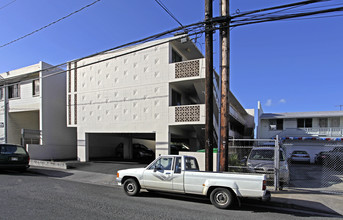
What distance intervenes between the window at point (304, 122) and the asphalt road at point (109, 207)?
21095 millimetres

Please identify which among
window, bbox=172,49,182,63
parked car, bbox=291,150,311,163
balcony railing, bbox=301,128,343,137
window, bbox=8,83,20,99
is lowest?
parked car, bbox=291,150,311,163

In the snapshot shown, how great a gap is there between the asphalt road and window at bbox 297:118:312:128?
21.1 m

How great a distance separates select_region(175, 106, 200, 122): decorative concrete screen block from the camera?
12359 millimetres

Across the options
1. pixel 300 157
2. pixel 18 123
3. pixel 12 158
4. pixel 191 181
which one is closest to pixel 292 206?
pixel 191 181

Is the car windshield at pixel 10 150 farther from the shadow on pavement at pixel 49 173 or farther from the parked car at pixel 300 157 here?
the parked car at pixel 300 157

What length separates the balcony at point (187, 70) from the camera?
483 inches

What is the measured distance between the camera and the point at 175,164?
22.6 ft

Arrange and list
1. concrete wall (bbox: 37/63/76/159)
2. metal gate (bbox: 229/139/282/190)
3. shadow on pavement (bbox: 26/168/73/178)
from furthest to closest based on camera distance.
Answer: concrete wall (bbox: 37/63/76/159) < shadow on pavement (bbox: 26/168/73/178) < metal gate (bbox: 229/139/282/190)

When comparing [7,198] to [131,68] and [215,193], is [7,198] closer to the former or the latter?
[215,193]

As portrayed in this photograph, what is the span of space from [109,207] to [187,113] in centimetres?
755

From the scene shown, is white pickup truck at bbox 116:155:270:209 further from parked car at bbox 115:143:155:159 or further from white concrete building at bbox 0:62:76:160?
white concrete building at bbox 0:62:76:160

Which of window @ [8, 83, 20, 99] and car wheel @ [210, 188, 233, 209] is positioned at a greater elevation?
window @ [8, 83, 20, 99]

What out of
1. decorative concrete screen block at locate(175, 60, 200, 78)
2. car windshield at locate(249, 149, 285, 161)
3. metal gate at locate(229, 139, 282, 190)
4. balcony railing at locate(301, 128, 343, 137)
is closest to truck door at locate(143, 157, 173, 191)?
metal gate at locate(229, 139, 282, 190)

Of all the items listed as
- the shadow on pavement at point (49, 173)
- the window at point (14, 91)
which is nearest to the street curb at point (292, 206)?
the shadow on pavement at point (49, 173)
